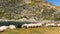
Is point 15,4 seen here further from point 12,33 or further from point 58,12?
point 12,33

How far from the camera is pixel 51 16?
178375 mm

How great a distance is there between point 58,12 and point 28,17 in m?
29.7

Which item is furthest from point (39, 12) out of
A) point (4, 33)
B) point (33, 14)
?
point (4, 33)

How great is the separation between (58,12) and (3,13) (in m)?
51.0

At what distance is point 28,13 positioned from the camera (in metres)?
173

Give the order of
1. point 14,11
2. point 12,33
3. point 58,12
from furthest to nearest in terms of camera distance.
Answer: point 58,12
point 14,11
point 12,33

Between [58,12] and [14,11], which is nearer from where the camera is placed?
[14,11]

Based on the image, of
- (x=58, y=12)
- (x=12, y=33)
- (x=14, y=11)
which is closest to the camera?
(x=12, y=33)

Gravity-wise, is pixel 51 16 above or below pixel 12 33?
below

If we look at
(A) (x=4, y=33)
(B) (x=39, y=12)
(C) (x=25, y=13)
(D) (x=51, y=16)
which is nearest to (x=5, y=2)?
(C) (x=25, y=13)

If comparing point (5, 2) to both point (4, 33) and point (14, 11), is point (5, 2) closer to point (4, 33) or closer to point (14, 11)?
point (14, 11)

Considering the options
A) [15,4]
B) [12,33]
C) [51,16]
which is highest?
[12,33]

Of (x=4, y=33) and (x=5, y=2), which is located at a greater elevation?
(x=4, y=33)

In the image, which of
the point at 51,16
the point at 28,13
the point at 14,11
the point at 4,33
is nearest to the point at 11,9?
the point at 14,11
